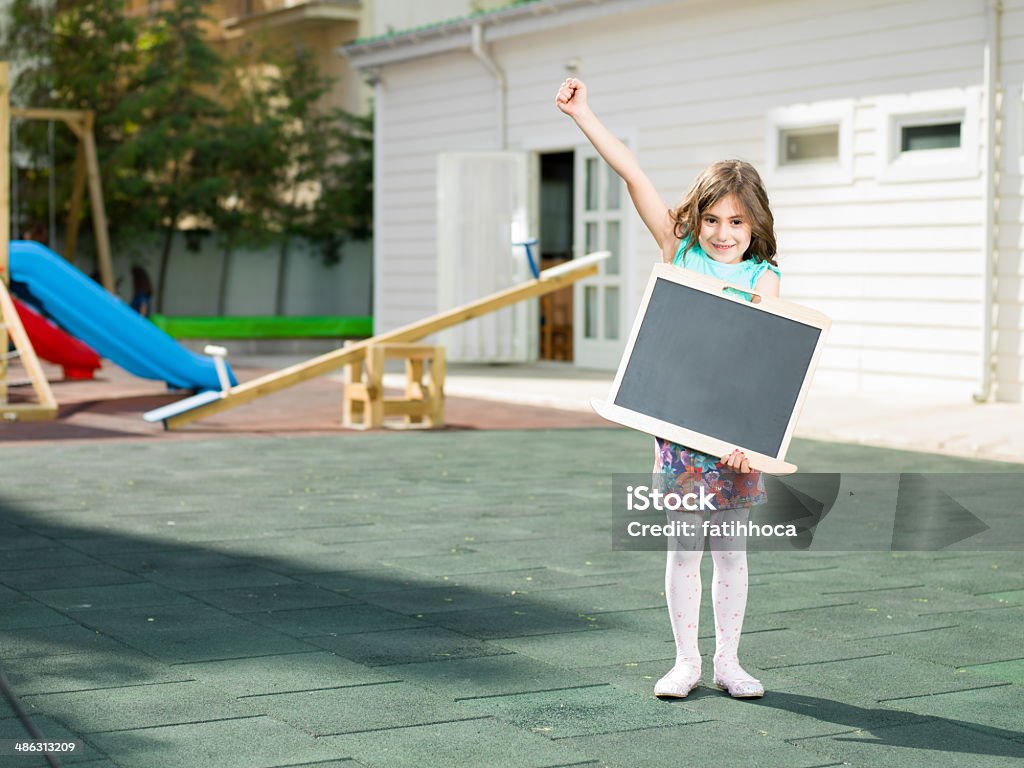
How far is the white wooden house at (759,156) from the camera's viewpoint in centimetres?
1281

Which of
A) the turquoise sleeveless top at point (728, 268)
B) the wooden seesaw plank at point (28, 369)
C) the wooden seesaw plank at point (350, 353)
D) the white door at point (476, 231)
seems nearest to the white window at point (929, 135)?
the wooden seesaw plank at point (350, 353)

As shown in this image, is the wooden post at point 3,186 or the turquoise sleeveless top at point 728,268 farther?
the wooden post at point 3,186

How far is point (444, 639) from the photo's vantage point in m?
4.82

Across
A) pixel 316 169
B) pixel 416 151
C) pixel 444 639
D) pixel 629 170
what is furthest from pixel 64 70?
pixel 629 170

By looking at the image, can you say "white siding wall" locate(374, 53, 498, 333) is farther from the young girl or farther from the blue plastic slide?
the young girl

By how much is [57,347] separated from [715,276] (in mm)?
12427

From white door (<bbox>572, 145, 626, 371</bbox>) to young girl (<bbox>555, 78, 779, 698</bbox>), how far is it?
493 inches

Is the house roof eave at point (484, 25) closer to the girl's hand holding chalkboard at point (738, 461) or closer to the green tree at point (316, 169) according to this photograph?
the green tree at point (316, 169)

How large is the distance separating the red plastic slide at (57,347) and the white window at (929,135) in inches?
310

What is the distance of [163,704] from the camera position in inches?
158

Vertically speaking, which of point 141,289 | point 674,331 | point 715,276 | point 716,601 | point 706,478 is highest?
point 715,276

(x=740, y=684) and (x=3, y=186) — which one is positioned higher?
(x=3, y=186)

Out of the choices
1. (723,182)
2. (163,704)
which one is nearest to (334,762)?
(163,704)

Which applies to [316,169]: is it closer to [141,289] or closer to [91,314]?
[141,289]
